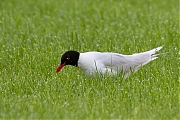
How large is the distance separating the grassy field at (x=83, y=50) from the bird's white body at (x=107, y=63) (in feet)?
0.45

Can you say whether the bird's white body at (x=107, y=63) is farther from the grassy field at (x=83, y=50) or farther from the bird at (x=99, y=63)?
the grassy field at (x=83, y=50)

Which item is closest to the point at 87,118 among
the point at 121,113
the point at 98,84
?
the point at 121,113

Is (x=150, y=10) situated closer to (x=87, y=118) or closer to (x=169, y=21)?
(x=169, y=21)

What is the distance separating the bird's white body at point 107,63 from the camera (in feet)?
26.8

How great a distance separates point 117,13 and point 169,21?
2.28 meters

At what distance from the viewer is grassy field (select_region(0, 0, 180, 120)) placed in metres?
6.91

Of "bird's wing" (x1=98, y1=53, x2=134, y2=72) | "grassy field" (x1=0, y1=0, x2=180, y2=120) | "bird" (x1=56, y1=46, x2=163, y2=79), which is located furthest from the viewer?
"bird's wing" (x1=98, y1=53, x2=134, y2=72)

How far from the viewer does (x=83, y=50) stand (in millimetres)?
10438

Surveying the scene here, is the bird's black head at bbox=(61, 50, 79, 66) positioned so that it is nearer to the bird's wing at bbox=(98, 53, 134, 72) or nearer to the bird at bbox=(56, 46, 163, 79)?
the bird at bbox=(56, 46, 163, 79)

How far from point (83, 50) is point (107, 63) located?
2206 mm

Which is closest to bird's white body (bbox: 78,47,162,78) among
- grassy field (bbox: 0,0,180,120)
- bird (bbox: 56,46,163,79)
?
bird (bbox: 56,46,163,79)

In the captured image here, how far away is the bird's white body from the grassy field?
138 millimetres

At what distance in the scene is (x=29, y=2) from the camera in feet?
53.6

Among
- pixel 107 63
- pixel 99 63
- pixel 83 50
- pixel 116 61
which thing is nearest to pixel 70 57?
pixel 99 63
